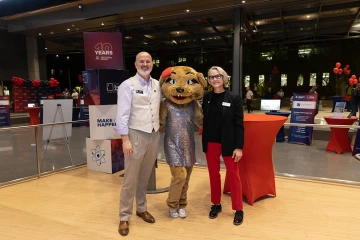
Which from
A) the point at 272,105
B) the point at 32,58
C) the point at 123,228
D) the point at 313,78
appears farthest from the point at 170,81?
the point at 313,78

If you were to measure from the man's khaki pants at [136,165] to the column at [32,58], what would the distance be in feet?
49.6

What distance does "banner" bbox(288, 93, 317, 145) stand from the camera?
22.6 ft

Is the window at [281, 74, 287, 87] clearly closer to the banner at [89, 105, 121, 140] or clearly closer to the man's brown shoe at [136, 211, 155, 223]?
the banner at [89, 105, 121, 140]

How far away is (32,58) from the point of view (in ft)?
49.8

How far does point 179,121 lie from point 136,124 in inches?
17.4

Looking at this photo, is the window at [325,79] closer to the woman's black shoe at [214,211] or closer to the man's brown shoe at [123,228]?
the woman's black shoe at [214,211]

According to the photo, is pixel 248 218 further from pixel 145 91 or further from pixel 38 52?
pixel 38 52

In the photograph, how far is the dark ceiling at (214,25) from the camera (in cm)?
943

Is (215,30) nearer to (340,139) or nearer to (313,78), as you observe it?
(340,139)

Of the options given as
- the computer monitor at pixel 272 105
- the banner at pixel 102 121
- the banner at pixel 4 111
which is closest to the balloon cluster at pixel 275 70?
the computer monitor at pixel 272 105

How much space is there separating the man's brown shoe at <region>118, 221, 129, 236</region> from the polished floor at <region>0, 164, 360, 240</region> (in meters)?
0.05

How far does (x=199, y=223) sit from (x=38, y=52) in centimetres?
1560

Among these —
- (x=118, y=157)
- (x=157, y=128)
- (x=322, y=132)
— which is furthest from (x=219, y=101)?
(x=322, y=132)

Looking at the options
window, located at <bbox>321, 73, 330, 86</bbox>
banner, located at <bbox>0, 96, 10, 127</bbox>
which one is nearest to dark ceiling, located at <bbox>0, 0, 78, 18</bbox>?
banner, located at <bbox>0, 96, 10, 127</bbox>
